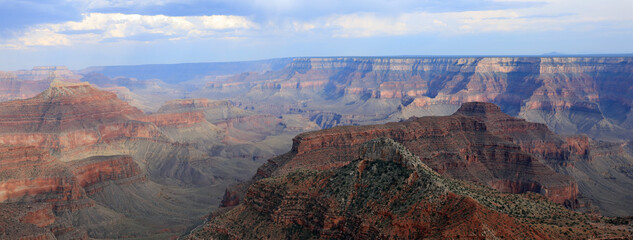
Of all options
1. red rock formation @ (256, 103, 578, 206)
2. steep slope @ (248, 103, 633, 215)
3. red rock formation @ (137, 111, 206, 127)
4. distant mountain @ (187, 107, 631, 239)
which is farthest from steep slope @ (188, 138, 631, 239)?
red rock formation @ (137, 111, 206, 127)

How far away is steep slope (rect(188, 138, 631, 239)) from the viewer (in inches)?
1168

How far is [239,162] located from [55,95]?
58173mm

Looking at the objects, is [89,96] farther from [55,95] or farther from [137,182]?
[137,182]

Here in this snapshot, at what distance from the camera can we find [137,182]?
3797 inches

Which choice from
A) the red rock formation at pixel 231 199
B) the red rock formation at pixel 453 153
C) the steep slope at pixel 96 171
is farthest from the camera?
the steep slope at pixel 96 171

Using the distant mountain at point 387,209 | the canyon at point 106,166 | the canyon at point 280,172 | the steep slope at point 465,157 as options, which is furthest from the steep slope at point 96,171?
the distant mountain at point 387,209

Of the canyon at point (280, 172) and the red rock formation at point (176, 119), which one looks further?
the red rock formation at point (176, 119)

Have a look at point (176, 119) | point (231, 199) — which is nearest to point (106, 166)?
point (231, 199)

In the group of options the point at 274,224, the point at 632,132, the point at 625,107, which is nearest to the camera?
the point at 274,224

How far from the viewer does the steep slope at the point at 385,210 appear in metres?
29.7

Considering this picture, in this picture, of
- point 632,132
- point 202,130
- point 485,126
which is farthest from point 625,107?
point 202,130

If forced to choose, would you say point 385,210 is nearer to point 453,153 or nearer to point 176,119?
point 453,153

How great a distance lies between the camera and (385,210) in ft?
108

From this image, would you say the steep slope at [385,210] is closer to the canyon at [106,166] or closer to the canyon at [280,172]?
the canyon at [280,172]
